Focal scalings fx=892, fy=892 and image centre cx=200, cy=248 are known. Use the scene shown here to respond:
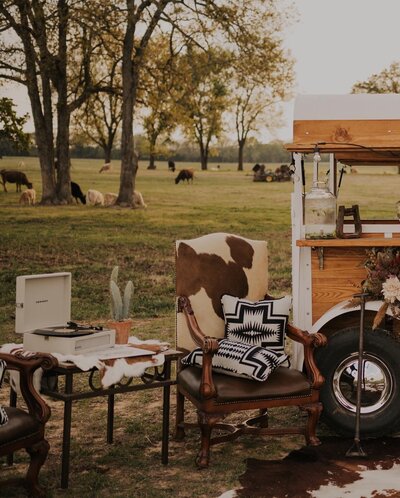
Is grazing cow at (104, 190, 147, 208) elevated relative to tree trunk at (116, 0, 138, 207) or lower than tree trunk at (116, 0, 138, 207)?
lower

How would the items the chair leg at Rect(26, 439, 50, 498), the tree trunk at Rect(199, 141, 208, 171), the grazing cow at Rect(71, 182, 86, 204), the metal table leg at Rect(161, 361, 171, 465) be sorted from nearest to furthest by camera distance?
the chair leg at Rect(26, 439, 50, 498) < the metal table leg at Rect(161, 361, 171, 465) < the grazing cow at Rect(71, 182, 86, 204) < the tree trunk at Rect(199, 141, 208, 171)

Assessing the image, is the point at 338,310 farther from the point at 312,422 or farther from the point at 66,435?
the point at 66,435

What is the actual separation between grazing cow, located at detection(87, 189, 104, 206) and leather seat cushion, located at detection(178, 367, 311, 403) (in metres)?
13.9

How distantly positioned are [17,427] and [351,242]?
203 centimetres

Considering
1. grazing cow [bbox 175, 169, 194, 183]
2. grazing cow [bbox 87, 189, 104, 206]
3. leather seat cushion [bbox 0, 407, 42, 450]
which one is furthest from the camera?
grazing cow [bbox 175, 169, 194, 183]

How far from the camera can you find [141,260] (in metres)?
13.5

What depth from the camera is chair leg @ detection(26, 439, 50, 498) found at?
12.2 feet

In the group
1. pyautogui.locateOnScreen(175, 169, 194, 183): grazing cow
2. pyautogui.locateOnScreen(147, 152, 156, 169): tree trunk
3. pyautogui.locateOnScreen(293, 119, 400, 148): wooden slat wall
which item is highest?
pyautogui.locateOnScreen(293, 119, 400, 148): wooden slat wall

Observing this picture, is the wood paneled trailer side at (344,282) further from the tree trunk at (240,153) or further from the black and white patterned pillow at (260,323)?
the tree trunk at (240,153)

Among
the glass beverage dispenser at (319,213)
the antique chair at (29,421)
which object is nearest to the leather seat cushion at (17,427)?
the antique chair at (29,421)

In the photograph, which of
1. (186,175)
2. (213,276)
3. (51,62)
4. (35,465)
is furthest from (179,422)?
(186,175)

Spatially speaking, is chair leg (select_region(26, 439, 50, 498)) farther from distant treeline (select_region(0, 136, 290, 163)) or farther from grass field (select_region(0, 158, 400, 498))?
distant treeline (select_region(0, 136, 290, 163))

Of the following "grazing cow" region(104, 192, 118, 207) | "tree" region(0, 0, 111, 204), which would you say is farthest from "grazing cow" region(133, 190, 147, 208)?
"tree" region(0, 0, 111, 204)

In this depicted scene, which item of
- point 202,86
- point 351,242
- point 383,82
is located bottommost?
point 351,242
